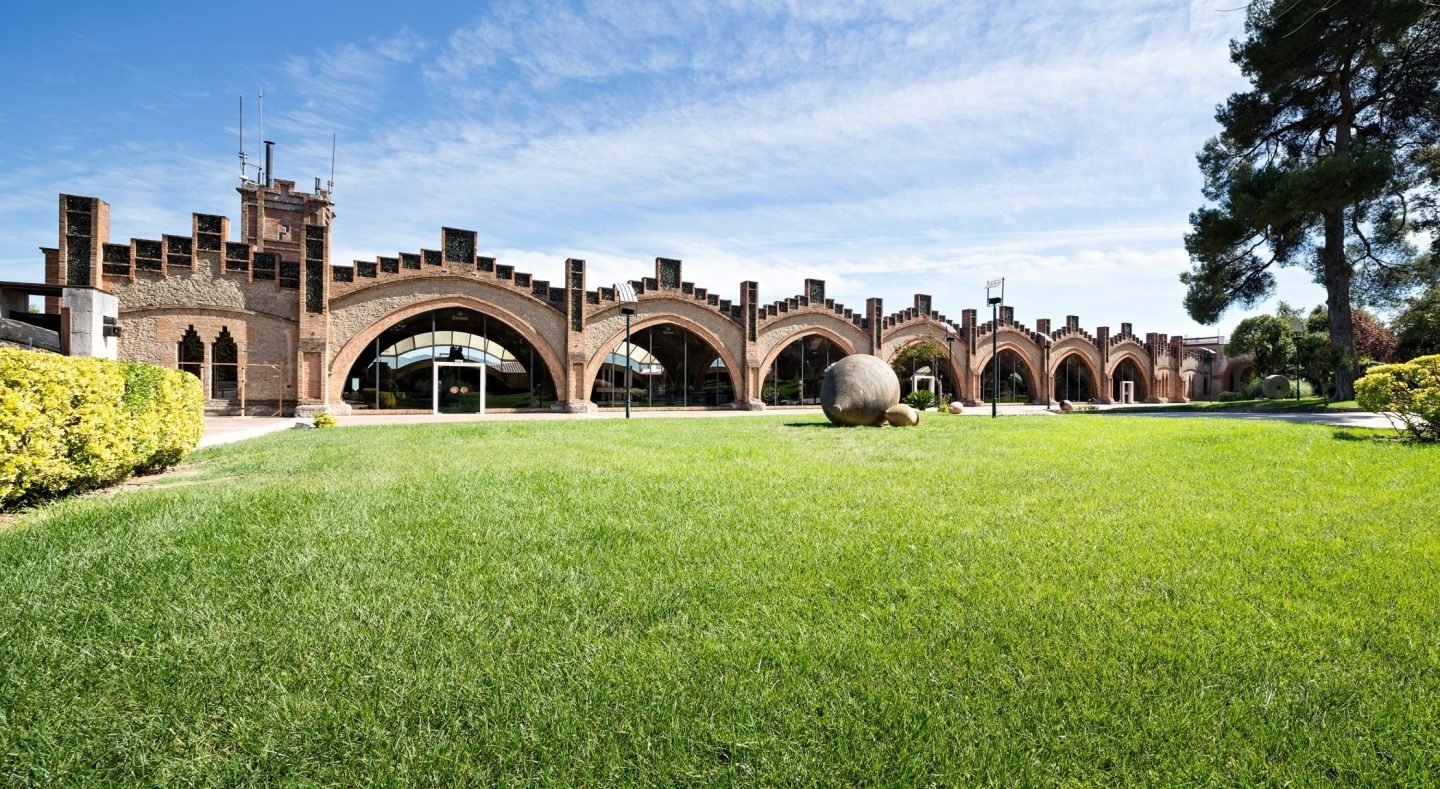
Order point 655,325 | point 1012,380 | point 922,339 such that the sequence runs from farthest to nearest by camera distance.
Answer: point 1012,380 < point 922,339 < point 655,325

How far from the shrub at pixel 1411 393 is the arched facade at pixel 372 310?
12.8 meters

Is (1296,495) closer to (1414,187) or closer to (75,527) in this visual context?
(75,527)

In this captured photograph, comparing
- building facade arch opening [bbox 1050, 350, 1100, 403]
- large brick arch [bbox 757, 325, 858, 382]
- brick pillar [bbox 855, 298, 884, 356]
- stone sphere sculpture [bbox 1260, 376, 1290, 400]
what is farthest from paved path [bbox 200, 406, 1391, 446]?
building facade arch opening [bbox 1050, 350, 1100, 403]

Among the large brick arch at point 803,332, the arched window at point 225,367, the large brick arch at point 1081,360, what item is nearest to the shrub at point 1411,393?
the large brick arch at point 803,332

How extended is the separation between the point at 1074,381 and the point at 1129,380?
27.4 ft

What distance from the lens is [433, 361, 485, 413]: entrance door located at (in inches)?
1046

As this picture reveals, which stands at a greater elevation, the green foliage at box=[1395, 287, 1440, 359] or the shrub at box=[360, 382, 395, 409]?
the green foliage at box=[1395, 287, 1440, 359]

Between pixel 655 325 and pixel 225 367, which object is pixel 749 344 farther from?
pixel 225 367

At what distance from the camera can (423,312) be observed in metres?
25.5

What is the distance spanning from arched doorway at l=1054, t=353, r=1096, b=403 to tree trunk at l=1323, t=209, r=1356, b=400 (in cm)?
2312

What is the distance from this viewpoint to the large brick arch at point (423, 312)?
23.9 metres

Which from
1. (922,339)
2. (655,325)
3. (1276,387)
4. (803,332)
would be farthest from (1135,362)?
(655,325)

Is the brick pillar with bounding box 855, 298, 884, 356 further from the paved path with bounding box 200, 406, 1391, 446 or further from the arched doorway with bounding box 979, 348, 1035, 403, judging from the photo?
the arched doorway with bounding box 979, 348, 1035, 403

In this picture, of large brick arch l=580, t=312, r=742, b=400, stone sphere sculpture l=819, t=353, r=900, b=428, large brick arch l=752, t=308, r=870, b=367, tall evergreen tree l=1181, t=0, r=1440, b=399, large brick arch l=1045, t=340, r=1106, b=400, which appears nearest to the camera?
stone sphere sculpture l=819, t=353, r=900, b=428
